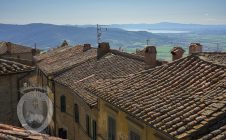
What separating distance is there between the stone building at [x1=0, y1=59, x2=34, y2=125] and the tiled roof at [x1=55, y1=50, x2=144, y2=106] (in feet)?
19.9

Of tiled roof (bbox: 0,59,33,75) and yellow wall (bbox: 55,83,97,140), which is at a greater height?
tiled roof (bbox: 0,59,33,75)

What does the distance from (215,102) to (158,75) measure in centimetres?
457

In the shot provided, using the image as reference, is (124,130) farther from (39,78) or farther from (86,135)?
(39,78)

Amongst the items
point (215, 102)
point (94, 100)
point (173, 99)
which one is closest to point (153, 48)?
point (94, 100)

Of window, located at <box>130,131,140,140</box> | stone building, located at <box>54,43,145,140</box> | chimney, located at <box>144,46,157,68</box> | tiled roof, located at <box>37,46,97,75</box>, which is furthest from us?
tiled roof, located at <box>37,46,97,75</box>

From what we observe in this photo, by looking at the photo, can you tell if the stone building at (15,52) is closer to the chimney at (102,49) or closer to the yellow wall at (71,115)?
the chimney at (102,49)

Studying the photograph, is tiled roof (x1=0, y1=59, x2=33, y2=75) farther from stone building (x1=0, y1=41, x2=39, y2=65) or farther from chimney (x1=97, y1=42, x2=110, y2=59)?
stone building (x1=0, y1=41, x2=39, y2=65)

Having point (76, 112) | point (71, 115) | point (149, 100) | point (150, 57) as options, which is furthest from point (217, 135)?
point (71, 115)

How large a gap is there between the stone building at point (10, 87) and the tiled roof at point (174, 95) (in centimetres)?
314

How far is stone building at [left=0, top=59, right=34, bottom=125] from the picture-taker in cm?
1552

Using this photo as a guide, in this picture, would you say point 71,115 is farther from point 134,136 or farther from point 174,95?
point 174,95

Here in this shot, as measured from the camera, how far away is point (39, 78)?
124 feet

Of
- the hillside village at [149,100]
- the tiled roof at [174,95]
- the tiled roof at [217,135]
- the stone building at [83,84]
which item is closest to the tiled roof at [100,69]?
the stone building at [83,84]

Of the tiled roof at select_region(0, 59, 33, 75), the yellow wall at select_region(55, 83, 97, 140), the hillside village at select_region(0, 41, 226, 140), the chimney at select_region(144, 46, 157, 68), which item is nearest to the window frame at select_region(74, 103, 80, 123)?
the hillside village at select_region(0, 41, 226, 140)
